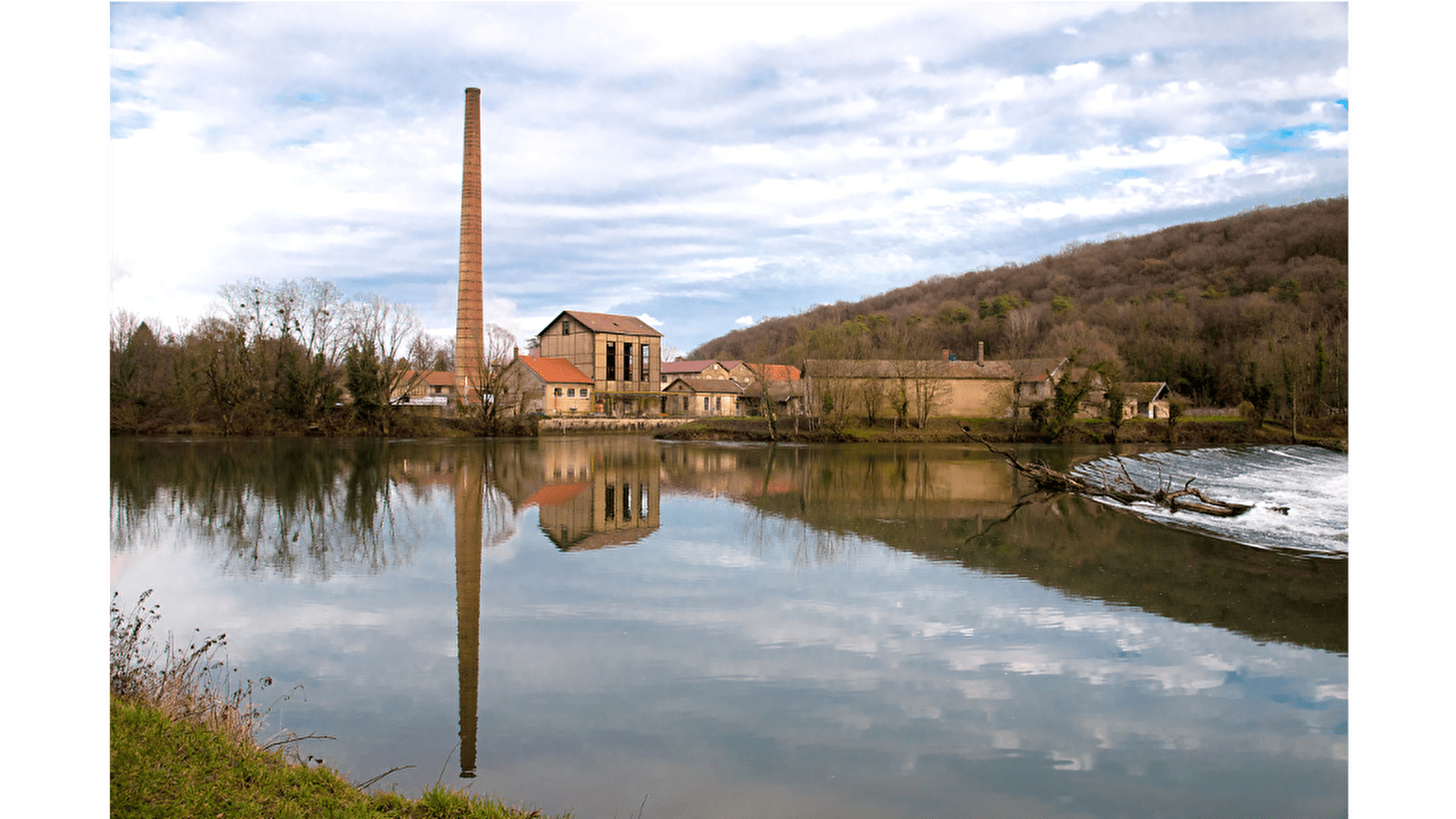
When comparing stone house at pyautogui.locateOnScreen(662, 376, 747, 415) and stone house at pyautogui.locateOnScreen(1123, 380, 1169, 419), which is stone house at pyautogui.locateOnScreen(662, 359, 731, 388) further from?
stone house at pyautogui.locateOnScreen(1123, 380, 1169, 419)

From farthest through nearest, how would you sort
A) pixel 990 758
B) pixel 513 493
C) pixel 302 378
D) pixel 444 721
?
pixel 302 378
pixel 513 493
pixel 444 721
pixel 990 758

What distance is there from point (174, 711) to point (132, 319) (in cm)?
6021

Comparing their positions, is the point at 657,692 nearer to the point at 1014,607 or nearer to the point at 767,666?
the point at 767,666

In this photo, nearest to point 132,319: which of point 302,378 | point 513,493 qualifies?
point 302,378

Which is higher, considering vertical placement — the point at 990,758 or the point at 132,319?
the point at 132,319

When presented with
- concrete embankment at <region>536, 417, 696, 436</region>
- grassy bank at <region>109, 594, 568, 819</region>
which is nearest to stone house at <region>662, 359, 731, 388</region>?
concrete embankment at <region>536, 417, 696, 436</region>

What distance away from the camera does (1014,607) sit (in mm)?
10398

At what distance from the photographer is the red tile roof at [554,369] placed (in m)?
64.9

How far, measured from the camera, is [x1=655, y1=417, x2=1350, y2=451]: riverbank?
4862 centimetres

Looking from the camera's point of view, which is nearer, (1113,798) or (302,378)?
(1113,798)

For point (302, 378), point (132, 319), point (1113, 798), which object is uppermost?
point (132, 319)

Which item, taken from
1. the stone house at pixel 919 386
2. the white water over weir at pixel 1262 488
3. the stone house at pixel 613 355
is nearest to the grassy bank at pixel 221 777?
the white water over weir at pixel 1262 488

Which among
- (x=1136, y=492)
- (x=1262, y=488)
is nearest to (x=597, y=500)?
(x=1136, y=492)

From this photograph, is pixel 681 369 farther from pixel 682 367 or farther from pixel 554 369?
pixel 554 369
